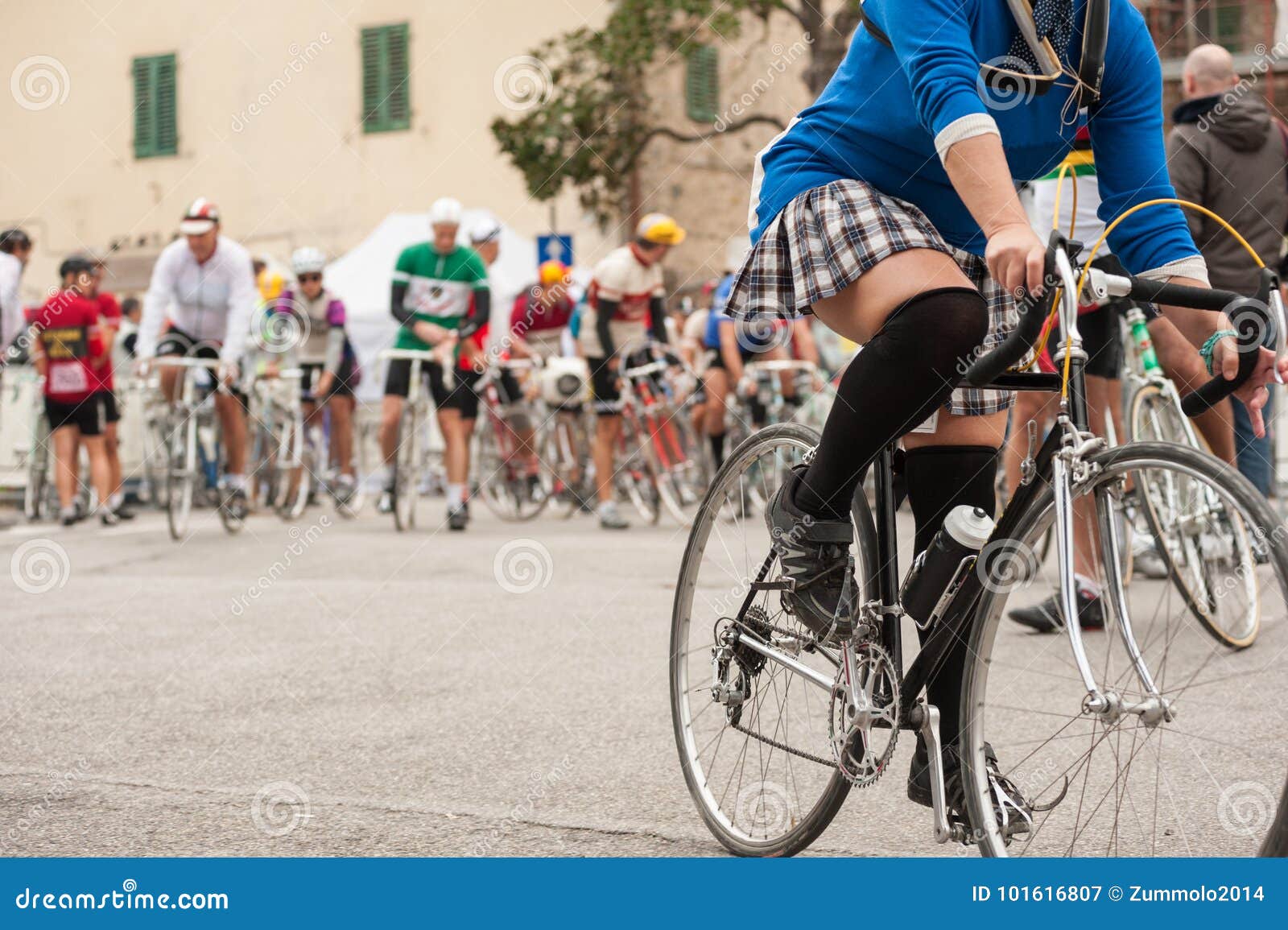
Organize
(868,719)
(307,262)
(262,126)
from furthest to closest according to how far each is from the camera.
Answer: (262,126), (307,262), (868,719)

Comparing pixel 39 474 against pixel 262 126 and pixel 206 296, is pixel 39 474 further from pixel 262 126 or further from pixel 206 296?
pixel 262 126

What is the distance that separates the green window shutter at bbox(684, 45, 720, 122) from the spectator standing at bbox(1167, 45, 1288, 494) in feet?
66.2

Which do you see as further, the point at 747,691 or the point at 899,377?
the point at 747,691

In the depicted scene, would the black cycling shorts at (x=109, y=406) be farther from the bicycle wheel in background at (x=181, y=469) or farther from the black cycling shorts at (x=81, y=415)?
the bicycle wheel in background at (x=181, y=469)

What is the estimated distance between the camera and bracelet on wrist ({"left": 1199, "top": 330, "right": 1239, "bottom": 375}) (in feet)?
8.39

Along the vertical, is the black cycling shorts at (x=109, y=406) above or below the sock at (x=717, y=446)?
above

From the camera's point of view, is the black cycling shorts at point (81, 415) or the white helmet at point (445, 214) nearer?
the white helmet at point (445, 214)

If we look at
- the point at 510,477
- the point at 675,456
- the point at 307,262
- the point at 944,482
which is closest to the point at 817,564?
the point at 944,482

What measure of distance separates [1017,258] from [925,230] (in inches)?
16.3

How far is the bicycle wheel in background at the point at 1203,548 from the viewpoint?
92.7 inches

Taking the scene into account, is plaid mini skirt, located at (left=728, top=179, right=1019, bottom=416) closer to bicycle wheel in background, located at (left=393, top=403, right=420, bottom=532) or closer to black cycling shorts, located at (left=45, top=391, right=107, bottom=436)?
bicycle wheel in background, located at (left=393, top=403, right=420, bottom=532)

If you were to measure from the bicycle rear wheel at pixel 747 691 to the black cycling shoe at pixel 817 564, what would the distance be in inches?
2.9

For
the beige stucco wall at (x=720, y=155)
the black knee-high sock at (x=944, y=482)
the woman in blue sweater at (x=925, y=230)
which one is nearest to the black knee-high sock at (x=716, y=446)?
the woman in blue sweater at (x=925, y=230)

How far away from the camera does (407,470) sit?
36.7 feet
